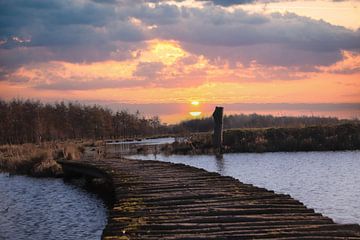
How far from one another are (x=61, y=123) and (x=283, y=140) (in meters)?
55.8

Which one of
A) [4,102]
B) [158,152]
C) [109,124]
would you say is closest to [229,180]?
[158,152]

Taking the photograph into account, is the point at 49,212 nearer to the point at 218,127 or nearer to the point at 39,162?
the point at 39,162

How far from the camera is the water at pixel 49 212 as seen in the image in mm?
14234

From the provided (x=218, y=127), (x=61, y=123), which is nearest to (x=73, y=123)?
(x=61, y=123)

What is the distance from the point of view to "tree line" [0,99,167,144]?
76688 mm

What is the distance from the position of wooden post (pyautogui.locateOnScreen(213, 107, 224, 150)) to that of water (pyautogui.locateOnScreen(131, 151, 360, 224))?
236 cm

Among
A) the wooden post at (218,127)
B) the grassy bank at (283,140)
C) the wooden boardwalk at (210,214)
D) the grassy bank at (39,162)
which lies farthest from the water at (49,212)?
the grassy bank at (283,140)

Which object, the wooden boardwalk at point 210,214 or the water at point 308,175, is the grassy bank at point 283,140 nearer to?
the water at point 308,175

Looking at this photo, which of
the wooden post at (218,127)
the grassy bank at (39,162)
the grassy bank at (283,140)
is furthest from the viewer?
the grassy bank at (283,140)

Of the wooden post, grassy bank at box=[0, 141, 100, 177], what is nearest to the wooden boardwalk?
grassy bank at box=[0, 141, 100, 177]

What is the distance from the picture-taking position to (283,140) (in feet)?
131

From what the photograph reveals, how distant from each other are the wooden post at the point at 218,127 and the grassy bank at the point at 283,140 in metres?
0.66

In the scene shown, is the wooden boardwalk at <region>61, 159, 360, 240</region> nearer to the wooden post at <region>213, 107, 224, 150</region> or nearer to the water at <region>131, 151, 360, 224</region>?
the water at <region>131, 151, 360, 224</region>

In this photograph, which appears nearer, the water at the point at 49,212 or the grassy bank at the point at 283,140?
the water at the point at 49,212
